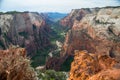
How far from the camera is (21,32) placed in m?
156

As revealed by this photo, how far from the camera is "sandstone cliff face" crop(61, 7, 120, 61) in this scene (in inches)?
3863

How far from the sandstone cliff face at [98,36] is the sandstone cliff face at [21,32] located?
24.0 m

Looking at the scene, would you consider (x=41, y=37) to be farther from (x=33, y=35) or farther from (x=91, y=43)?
(x=91, y=43)

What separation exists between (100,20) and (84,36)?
801cm

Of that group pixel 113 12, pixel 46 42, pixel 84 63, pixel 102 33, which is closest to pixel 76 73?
pixel 84 63

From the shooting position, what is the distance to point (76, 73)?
114 ft

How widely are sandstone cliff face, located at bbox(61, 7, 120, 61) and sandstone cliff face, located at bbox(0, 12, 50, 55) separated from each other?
2401 centimetres

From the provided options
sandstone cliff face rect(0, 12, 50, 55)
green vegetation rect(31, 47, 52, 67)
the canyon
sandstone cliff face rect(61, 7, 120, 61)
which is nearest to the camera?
the canyon

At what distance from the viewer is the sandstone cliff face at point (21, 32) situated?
13798cm

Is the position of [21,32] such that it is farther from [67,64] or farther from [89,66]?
[89,66]

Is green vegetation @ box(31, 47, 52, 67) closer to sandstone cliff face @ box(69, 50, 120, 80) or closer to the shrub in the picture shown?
sandstone cliff face @ box(69, 50, 120, 80)

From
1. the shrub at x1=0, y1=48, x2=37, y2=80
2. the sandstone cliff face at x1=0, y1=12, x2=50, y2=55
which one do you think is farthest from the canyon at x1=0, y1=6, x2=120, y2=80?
the shrub at x1=0, y1=48, x2=37, y2=80

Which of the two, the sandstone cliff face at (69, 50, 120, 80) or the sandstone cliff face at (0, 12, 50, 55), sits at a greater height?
the sandstone cliff face at (69, 50, 120, 80)

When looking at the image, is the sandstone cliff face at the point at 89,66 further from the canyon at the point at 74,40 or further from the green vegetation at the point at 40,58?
the green vegetation at the point at 40,58
